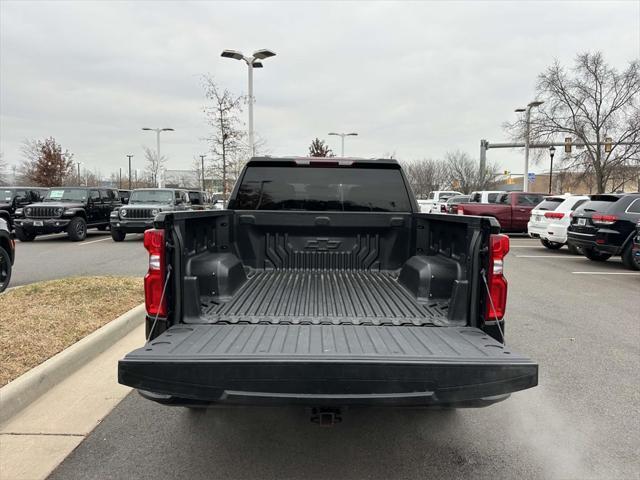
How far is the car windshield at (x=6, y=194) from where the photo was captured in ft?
63.1

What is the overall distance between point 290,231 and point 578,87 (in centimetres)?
2918

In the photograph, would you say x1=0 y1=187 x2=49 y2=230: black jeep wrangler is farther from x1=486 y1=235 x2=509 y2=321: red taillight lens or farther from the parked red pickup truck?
x1=486 y1=235 x2=509 y2=321: red taillight lens

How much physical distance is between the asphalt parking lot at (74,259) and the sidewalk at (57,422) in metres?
5.76

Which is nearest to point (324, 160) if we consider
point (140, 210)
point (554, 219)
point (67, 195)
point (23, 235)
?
point (554, 219)

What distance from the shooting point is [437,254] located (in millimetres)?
4105

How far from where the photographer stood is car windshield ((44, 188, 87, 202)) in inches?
705

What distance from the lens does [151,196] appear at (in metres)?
17.7

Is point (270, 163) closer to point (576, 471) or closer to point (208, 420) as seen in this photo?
point (208, 420)

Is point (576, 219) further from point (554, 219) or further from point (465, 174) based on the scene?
point (465, 174)

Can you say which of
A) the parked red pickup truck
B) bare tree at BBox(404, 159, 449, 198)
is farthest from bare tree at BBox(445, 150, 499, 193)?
the parked red pickup truck

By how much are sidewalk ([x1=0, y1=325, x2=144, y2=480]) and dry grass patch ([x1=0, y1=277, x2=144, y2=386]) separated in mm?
349

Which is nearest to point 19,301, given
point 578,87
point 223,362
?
point 223,362

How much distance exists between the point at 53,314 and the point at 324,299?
3.58 meters

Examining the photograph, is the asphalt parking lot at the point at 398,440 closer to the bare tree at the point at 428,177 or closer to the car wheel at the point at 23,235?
the car wheel at the point at 23,235
